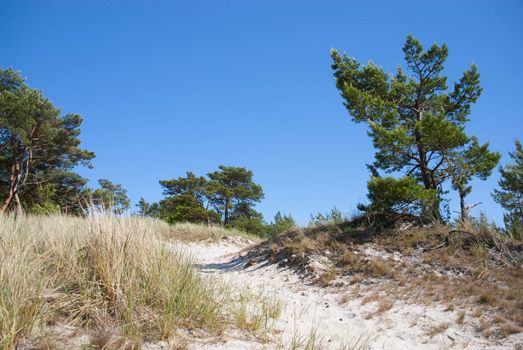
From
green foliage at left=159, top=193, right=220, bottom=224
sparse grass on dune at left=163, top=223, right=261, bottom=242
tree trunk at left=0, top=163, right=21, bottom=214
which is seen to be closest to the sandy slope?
sparse grass on dune at left=163, top=223, right=261, bottom=242

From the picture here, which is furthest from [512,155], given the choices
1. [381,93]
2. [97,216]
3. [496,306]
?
[97,216]

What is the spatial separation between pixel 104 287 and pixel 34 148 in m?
21.1

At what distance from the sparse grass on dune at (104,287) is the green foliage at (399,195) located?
235 inches

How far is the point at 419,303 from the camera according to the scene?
5.24m

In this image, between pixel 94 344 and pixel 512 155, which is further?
pixel 512 155

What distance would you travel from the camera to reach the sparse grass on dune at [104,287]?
2.55 m

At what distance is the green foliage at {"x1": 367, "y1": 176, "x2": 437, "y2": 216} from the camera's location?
8305 mm

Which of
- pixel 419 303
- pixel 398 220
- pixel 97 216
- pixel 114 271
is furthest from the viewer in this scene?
pixel 398 220

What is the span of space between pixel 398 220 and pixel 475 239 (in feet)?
7.15

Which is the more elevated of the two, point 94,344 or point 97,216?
point 97,216

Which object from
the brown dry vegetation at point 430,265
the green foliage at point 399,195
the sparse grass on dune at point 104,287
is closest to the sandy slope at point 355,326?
the brown dry vegetation at point 430,265

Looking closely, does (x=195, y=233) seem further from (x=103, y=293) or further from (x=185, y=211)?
(x=103, y=293)

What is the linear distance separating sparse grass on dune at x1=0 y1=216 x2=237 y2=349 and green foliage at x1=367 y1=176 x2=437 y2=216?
235 inches

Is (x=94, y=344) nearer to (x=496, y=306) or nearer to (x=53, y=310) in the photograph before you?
(x=53, y=310)
